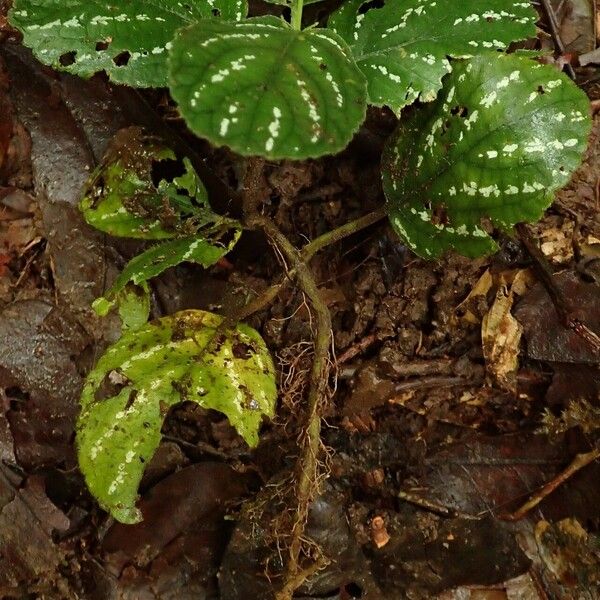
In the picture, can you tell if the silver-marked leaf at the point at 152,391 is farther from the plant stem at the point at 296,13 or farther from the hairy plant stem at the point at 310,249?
the plant stem at the point at 296,13

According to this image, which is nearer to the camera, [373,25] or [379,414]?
[373,25]

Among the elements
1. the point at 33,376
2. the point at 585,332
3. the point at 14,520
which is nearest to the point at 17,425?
the point at 33,376

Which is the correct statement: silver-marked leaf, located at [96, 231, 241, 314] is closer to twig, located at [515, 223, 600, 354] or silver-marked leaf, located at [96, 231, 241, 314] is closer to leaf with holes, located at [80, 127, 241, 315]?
leaf with holes, located at [80, 127, 241, 315]

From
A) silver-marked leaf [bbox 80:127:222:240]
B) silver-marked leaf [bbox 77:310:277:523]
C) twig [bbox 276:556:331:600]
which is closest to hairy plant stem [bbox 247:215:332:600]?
twig [bbox 276:556:331:600]

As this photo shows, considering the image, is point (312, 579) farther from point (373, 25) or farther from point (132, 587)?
point (373, 25)

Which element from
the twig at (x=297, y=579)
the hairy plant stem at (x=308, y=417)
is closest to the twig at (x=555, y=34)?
the hairy plant stem at (x=308, y=417)

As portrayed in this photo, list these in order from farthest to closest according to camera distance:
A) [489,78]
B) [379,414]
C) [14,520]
Result: [379,414], [14,520], [489,78]

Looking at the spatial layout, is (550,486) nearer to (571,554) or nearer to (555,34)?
(571,554)
